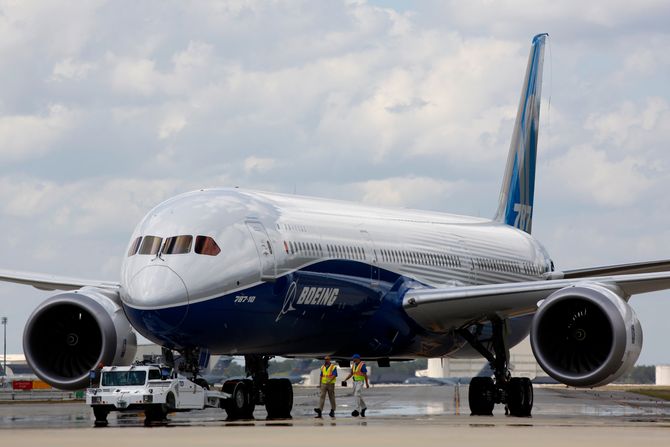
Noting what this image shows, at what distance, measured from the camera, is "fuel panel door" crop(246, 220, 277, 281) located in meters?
27.0

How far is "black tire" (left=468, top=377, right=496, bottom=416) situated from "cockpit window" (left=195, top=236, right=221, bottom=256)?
8.66 m

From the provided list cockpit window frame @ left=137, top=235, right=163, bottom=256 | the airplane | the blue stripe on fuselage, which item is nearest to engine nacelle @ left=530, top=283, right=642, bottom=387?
the airplane

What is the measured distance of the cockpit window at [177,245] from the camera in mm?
26172

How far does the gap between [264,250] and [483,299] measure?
226 inches

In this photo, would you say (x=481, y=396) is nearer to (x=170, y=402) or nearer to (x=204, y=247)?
(x=204, y=247)

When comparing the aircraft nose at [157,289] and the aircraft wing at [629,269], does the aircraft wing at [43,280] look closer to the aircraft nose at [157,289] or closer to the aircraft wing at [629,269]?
the aircraft nose at [157,289]

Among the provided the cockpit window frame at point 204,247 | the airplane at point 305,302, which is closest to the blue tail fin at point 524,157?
the airplane at point 305,302

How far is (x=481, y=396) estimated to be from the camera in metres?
Answer: 32.7

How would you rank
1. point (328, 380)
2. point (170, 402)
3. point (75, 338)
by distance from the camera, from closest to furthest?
point (170, 402), point (75, 338), point (328, 380)

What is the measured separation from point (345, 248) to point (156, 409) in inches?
237

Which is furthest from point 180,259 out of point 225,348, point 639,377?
point 639,377

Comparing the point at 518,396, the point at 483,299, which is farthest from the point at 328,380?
the point at 518,396

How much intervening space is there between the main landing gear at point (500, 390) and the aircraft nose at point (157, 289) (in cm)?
929

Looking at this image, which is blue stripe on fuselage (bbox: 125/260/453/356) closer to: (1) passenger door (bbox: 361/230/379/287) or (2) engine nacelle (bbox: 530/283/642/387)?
(1) passenger door (bbox: 361/230/379/287)
